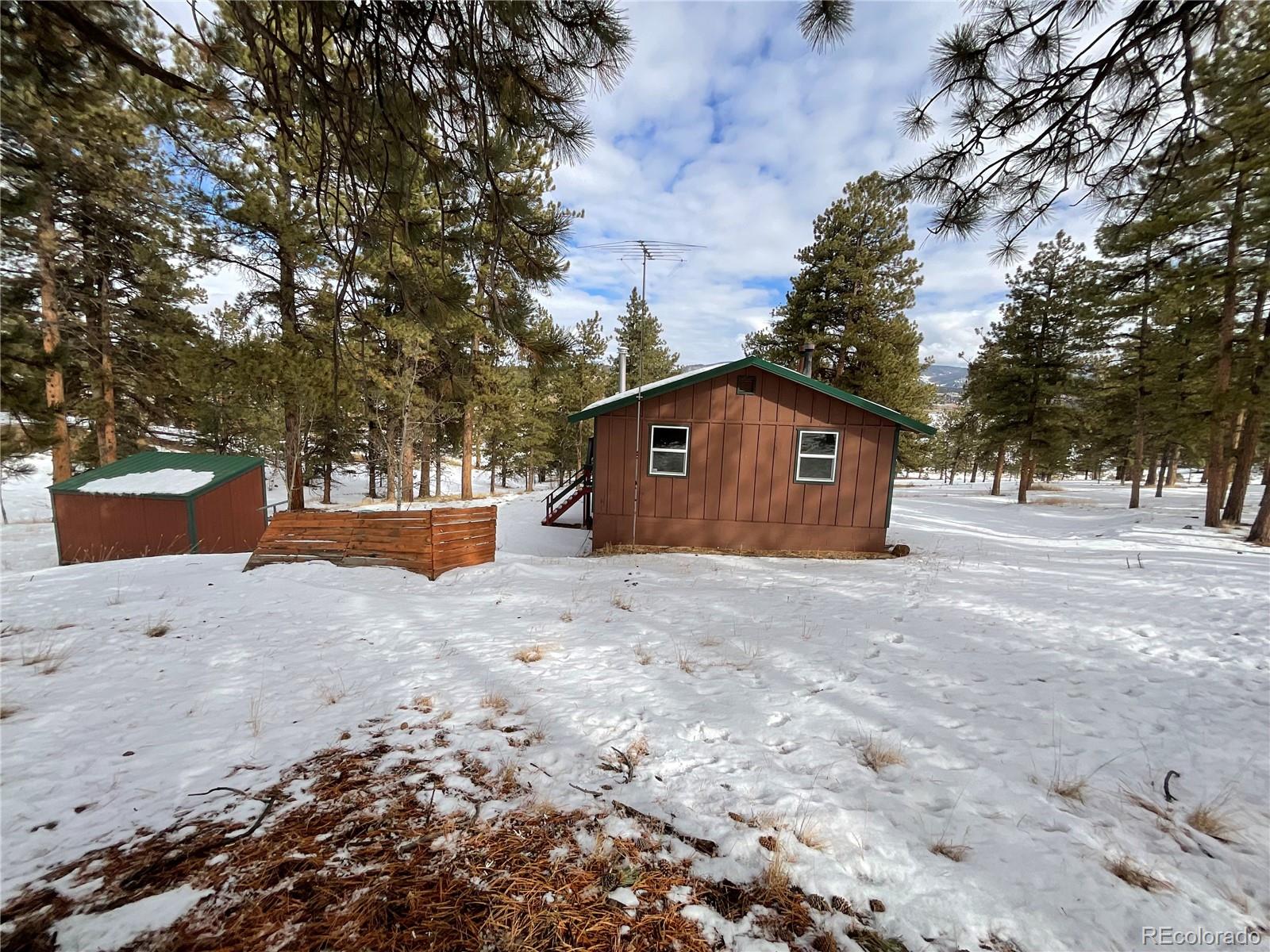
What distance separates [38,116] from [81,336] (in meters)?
11.6

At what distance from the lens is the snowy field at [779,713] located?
6.53ft

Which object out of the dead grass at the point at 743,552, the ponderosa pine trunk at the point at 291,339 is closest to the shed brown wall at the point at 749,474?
→ the dead grass at the point at 743,552

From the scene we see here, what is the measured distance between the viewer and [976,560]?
868 centimetres

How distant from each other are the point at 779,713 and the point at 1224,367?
15.5 metres

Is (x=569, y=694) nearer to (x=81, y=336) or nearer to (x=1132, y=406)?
(x=81, y=336)

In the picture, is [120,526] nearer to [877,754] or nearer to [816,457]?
[877,754]

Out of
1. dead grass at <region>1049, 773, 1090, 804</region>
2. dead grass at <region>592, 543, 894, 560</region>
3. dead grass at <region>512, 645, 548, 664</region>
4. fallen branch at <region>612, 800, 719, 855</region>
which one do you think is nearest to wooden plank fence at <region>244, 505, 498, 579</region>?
dead grass at <region>512, 645, 548, 664</region>

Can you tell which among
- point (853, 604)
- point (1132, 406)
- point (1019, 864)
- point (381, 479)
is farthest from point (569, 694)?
point (381, 479)

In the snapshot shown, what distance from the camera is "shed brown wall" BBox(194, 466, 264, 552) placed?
9391mm

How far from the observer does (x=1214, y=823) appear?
2357 mm

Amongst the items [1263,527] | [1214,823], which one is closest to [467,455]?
[1214,823]

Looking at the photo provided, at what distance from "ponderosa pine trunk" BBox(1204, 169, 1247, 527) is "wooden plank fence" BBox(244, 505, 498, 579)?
615 inches

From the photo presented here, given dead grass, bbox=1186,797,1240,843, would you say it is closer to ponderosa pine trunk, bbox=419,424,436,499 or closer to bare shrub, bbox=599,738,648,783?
bare shrub, bbox=599,738,648,783

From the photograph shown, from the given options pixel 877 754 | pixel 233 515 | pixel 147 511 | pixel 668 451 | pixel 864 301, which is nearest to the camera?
pixel 877 754
